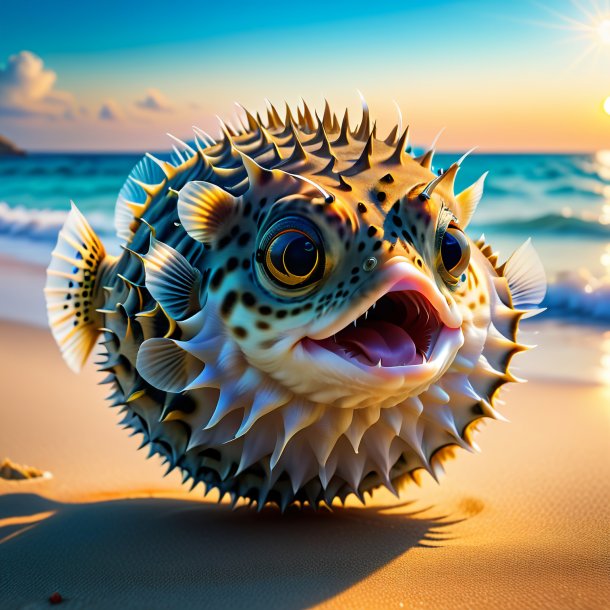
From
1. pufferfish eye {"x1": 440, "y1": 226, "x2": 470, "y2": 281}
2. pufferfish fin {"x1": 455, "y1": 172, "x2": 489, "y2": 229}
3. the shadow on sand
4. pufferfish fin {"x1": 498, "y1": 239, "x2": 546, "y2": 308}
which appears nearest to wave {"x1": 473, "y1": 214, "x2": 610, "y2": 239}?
Answer: pufferfish fin {"x1": 498, "y1": 239, "x2": 546, "y2": 308}

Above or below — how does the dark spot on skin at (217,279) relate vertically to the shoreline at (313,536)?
above

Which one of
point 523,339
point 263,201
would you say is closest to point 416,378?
point 263,201

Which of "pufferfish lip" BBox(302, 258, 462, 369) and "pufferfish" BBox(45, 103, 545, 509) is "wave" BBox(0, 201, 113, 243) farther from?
"pufferfish lip" BBox(302, 258, 462, 369)

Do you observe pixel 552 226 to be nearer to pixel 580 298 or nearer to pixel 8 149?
pixel 580 298

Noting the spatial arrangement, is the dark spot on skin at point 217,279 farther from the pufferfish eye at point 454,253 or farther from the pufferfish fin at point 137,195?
the pufferfish fin at point 137,195

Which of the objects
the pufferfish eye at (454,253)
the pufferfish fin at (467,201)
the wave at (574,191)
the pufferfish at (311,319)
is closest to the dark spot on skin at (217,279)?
the pufferfish at (311,319)

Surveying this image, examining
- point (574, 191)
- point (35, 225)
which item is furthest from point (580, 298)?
point (574, 191)
